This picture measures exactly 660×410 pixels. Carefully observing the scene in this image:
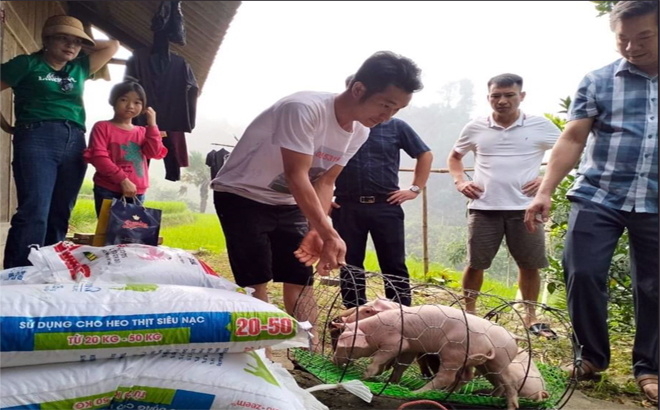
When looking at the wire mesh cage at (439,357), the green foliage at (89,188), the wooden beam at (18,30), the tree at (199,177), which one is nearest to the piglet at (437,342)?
the wire mesh cage at (439,357)

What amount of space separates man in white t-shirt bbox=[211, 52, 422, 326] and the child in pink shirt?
0.81 metres

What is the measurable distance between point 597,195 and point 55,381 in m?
1.98

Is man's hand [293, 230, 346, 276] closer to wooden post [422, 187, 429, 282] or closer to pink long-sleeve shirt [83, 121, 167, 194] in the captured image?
pink long-sleeve shirt [83, 121, 167, 194]

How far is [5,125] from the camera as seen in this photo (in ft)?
7.85

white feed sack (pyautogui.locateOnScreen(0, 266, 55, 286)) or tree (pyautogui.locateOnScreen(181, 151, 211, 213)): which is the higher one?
white feed sack (pyautogui.locateOnScreen(0, 266, 55, 286))

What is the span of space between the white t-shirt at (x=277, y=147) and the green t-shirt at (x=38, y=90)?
882 mm

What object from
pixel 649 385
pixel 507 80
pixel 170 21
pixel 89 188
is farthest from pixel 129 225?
pixel 89 188

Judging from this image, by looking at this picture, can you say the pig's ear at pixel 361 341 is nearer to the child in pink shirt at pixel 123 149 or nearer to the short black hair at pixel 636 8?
the child in pink shirt at pixel 123 149

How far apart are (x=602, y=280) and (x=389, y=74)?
1.20 m

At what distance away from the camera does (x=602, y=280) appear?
1.99m

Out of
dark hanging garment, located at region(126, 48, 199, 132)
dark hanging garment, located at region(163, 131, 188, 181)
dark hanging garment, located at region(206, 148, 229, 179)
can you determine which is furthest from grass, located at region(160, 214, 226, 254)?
dark hanging garment, located at region(206, 148, 229, 179)

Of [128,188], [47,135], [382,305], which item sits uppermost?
[47,135]

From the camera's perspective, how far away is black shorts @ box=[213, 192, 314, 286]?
189 centimetres

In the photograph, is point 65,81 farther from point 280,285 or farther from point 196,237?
point 196,237
